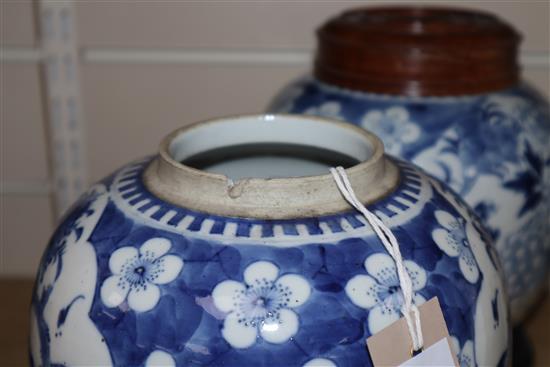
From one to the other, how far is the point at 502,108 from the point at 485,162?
6 centimetres

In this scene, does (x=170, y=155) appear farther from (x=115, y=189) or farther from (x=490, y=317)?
(x=490, y=317)

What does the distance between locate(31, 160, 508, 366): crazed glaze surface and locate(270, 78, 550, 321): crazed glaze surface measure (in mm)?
179

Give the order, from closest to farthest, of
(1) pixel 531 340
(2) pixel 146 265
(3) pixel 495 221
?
(2) pixel 146 265, (3) pixel 495 221, (1) pixel 531 340

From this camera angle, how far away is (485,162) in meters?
0.68

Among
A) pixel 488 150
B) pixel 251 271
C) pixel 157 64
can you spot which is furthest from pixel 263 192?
pixel 157 64

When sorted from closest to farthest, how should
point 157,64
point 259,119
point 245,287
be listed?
point 245,287
point 259,119
point 157,64

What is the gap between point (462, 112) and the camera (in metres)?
0.70

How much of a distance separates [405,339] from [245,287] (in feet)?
0.33

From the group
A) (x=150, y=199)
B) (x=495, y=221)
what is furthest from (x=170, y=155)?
(x=495, y=221)

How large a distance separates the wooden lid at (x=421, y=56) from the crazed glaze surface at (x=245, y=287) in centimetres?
23

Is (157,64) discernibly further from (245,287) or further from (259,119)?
(245,287)

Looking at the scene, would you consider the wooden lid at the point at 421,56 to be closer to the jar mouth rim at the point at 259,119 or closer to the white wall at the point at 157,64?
the jar mouth rim at the point at 259,119

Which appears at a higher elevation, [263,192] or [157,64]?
[263,192]

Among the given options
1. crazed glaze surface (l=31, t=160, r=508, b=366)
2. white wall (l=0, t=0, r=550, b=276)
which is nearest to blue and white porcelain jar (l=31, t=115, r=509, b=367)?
crazed glaze surface (l=31, t=160, r=508, b=366)
